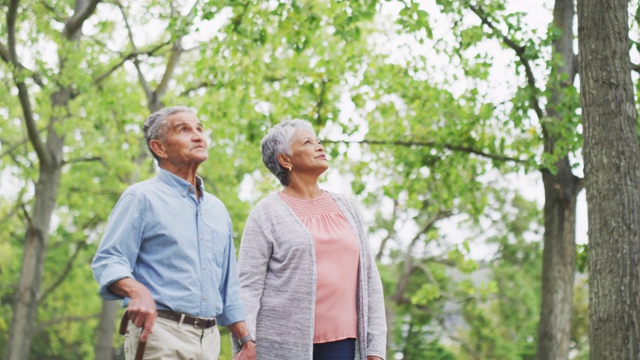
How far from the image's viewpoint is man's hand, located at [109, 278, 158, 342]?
3.45m

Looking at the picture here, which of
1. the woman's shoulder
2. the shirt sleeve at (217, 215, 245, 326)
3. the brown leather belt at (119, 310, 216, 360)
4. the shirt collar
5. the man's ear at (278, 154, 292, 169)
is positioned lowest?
the brown leather belt at (119, 310, 216, 360)

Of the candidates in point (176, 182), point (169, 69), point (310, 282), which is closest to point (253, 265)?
point (310, 282)

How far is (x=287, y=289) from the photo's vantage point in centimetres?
472

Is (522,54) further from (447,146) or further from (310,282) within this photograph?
(310,282)

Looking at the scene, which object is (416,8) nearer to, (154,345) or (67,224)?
(154,345)

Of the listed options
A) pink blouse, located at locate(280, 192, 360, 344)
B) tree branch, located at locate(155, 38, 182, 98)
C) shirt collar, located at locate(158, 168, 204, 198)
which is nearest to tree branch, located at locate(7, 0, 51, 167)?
tree branch, located at locate(155, 38, 182, 98)

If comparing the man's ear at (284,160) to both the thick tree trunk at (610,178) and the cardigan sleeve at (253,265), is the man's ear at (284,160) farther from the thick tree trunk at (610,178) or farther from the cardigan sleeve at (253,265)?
the thick tree trunk at (610,178)

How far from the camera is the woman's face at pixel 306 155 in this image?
4.96 m

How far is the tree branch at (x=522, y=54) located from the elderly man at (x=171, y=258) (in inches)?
285

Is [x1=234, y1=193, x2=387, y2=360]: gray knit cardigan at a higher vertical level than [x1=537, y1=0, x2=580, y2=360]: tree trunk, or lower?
lower

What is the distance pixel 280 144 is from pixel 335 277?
811mm

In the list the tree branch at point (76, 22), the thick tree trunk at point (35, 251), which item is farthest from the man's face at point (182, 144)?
the thick tree trunk at point (35, 251)

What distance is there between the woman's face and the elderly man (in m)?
0.86

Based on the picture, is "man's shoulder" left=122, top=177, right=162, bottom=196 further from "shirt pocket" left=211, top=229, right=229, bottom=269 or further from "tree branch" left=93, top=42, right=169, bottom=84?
"tree branch" left=93, top=42, right=169, bottom=84
